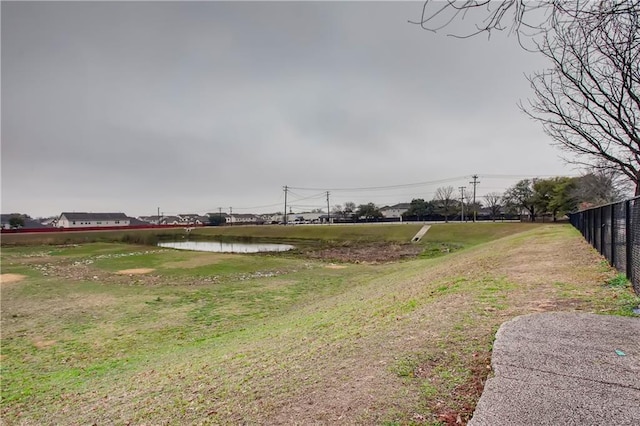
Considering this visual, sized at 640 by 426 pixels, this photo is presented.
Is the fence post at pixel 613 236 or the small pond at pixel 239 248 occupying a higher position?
the fence post at pixel 613 236

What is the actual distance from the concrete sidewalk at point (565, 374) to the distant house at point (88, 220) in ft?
381

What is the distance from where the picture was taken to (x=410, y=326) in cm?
525

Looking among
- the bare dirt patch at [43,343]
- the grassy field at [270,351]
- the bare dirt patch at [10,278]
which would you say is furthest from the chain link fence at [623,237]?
the bare dirt patch at [10,278]

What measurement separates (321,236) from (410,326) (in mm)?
51301

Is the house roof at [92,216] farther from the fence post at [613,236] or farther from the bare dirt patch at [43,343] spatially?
the fence post at [613,236]

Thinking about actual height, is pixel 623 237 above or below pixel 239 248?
above

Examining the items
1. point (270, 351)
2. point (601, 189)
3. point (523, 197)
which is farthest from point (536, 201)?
point (270, 351)

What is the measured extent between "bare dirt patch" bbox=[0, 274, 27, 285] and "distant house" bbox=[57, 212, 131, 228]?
297 ft

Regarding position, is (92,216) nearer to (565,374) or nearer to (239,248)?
(239,248)

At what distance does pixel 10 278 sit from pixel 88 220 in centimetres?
9609

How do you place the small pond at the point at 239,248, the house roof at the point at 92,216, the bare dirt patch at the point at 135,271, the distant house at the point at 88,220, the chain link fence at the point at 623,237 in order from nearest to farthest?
the chain link fence at the point at 623,237 < the bare dirt patch at the point at 135,271 < the small pond at the point at 239,248 < the distant house at the point at 88,220 < the house roof at the point at 92,216

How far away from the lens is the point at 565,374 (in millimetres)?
3205

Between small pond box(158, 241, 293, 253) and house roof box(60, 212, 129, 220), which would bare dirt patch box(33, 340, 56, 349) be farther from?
house roof box(60, 212, 129, 220)

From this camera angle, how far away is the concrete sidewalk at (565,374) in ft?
8.54
